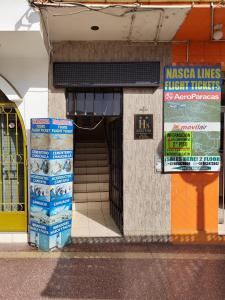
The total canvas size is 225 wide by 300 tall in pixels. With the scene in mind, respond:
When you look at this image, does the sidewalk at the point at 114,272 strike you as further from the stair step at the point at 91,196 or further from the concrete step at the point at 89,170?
the concrete step at the point at 89,170

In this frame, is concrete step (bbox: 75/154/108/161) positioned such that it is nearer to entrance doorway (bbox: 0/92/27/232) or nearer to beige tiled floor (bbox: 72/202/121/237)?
beige tiled floor (bbox: 72/202/121/237)

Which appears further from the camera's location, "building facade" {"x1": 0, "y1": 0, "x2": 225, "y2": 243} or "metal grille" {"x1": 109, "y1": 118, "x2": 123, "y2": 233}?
"metal grille" {"x1": 109, "y1": 118, "x2": 123, "y2": 233}

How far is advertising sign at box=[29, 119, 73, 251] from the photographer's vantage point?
16.2 feet

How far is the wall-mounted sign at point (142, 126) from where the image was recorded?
5.51 m

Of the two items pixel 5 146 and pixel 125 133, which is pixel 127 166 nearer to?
pixel 125 133

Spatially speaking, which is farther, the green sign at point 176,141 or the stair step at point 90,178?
the stair step at point 90,178

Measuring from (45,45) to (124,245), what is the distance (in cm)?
383

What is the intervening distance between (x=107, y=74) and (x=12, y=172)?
104 inches

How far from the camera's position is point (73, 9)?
4.30 m

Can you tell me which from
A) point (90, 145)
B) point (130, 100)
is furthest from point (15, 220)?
point (90, 145)

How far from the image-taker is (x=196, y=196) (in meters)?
5.64

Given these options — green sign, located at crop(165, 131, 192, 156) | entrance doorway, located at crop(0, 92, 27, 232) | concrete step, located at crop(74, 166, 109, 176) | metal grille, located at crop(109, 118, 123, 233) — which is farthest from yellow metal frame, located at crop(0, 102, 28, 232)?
concrete step, located at crop(74, 166, 109, 176)

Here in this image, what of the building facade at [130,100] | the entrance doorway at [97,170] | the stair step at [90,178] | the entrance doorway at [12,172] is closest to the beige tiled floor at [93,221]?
the entrance doorway at [97,170]

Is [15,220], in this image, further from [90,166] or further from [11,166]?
[90,166]
